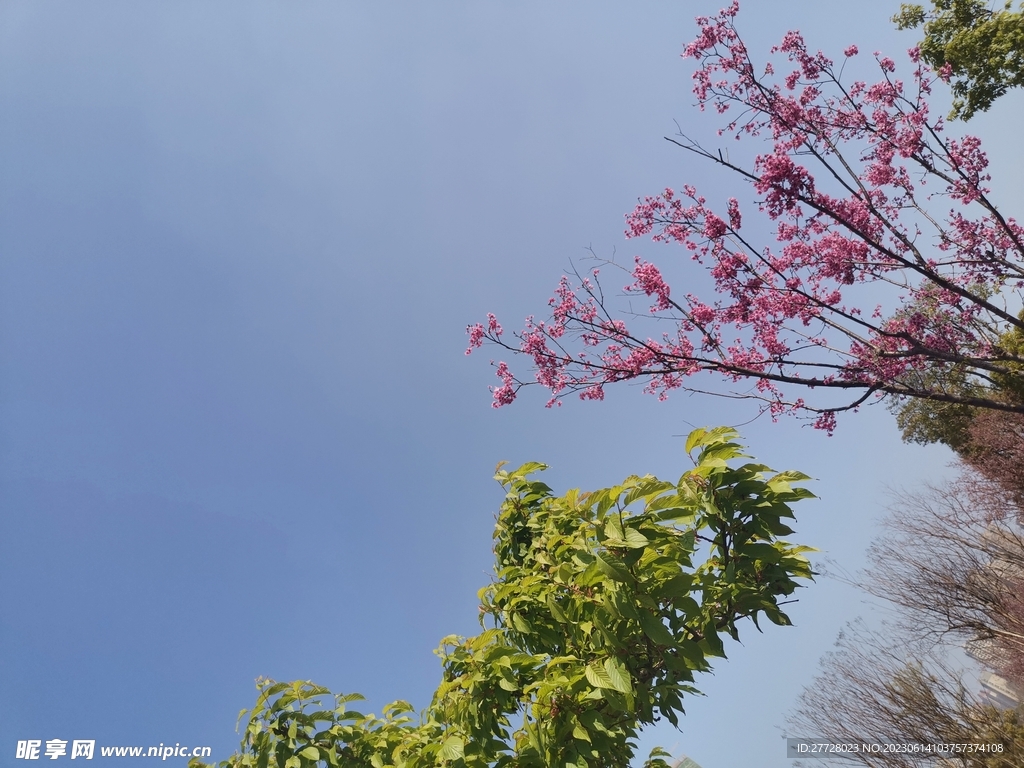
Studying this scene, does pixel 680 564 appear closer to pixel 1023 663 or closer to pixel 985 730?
pixel 985 730

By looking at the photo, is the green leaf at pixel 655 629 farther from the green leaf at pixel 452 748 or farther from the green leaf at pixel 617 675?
the green leaf at pixel 452 748

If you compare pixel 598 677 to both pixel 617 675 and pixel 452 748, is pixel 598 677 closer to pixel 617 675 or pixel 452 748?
pixel 617 675

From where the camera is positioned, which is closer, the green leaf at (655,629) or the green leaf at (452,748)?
the green leaf at (655,629)

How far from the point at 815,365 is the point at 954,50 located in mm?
6517

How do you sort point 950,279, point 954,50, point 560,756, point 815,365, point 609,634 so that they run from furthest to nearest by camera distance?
point 954,50 < point 950,279 < point 815,365 < point 560,756 < point 609,634

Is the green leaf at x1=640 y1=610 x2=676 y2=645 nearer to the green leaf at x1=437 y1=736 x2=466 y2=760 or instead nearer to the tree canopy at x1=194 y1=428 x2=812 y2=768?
the tree canopy at x1=194 y1=428 x2=812 y2=768

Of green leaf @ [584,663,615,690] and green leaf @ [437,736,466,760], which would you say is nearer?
green leaf @ [584,663,615,690]

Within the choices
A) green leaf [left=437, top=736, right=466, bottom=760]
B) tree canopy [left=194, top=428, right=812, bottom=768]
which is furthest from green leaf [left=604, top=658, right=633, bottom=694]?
green leaf [left=437, top=736, right=466, bottom=760]

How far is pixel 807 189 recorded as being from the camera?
6180mm

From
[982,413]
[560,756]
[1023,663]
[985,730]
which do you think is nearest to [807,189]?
[560,756]

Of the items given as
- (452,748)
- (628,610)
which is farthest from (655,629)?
(452,748)

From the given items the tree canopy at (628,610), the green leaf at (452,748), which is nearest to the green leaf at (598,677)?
the tree canopy at (628,610)

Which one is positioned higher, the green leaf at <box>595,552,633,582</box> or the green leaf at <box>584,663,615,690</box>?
the green leaf at <box>595,552,633,582</box>

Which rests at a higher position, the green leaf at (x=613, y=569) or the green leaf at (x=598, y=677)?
the green leaf at (x=613, y=569)
